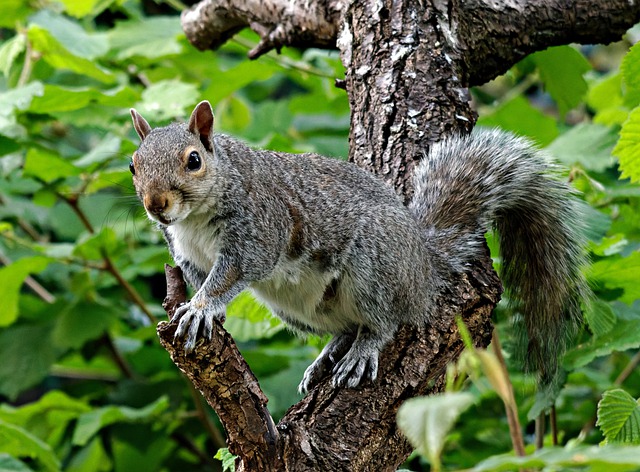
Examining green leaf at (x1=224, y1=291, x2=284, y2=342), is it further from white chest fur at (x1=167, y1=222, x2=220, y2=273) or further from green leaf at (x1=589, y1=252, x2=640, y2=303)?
green leaf at (x1=589, y1=252, x2=640, y2=303)

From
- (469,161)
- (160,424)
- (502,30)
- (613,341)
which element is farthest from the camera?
(160,424)

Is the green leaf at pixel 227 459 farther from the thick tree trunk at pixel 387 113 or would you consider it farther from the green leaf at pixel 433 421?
the green leaf at pixel 433 421

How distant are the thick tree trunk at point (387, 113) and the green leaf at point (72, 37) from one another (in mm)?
260

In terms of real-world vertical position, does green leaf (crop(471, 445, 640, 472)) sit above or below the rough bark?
above

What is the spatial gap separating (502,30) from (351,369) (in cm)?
89

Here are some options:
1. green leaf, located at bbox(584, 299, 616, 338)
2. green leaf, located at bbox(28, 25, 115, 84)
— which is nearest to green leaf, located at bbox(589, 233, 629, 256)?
green leaf, located at bbox(584, 299, 616, 338)

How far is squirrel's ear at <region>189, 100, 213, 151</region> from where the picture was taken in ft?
5.16

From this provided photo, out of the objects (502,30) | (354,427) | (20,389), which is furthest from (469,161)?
(20,389)

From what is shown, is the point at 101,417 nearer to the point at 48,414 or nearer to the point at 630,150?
the point at 48,414

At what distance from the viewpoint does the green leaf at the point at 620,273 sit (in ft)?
5.72

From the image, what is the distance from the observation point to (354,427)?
1437mm

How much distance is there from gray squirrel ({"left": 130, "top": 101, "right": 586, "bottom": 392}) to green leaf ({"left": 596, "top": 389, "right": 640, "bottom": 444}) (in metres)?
0.39

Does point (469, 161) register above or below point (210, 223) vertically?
above

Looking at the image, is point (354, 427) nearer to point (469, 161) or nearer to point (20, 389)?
point (469, 161)
